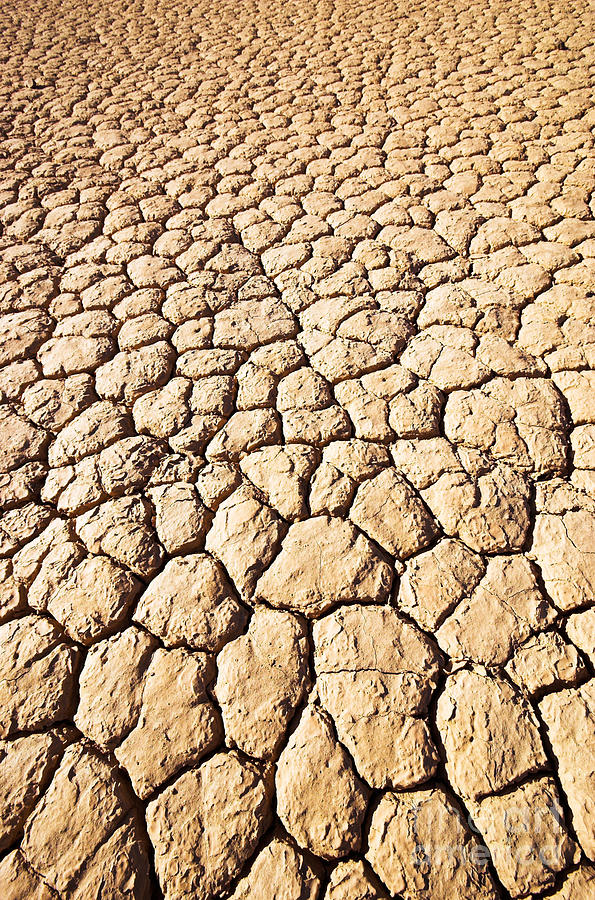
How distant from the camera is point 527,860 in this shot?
856 mm

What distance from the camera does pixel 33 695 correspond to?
43.1 inches

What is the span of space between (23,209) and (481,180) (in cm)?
219

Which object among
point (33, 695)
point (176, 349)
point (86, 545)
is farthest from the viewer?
point (176, 349)

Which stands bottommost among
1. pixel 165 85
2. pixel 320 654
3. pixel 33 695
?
pixel 320 654

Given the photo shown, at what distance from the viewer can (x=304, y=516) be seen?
53.3 inches

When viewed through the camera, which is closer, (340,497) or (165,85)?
(340,497)

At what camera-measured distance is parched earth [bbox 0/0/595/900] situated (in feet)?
3.02

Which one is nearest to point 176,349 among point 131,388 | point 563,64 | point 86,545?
point 131,388

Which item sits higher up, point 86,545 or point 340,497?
point 86,545

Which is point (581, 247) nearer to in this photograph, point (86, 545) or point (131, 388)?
point (131, 388)

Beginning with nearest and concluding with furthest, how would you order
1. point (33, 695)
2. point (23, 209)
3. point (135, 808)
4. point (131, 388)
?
point (135, 808) < point (33, 695) < point (131, 388) < point (23, 209)

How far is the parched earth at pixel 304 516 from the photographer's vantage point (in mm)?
922

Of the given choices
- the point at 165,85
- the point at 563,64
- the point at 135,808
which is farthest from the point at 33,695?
the point at 563,64

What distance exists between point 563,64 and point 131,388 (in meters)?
3.40
